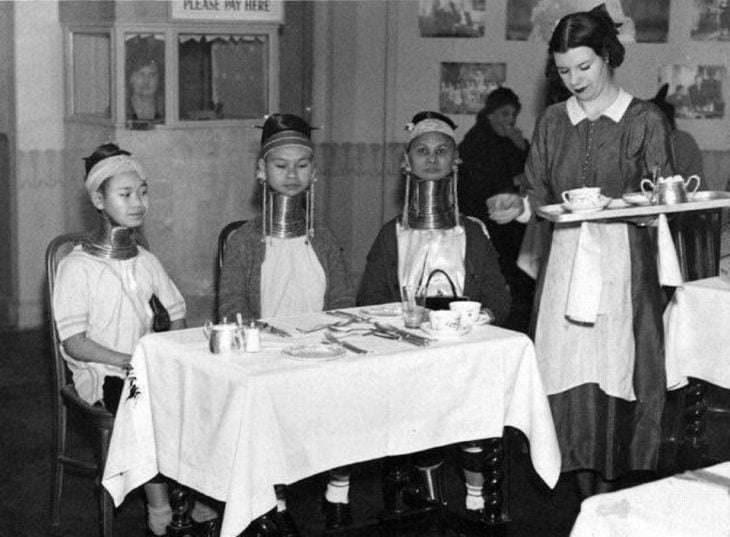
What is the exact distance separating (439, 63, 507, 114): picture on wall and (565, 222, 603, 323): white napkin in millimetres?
4176

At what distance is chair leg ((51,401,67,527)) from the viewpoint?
406 centimetres

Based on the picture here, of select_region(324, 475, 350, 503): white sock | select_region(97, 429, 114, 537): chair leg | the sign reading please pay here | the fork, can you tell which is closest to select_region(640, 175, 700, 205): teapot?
the fork

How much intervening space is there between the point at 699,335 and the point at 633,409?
1.19ft

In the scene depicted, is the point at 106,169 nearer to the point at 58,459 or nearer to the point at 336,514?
the point at 58,459

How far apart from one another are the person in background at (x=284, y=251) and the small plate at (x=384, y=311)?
0.30 metres

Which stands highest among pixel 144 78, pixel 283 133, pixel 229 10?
pixel 229 10

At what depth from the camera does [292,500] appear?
444 cm

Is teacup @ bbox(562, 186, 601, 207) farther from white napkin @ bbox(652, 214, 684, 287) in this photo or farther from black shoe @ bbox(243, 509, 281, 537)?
black shoe @ bbox(243, 509, 281, 537)

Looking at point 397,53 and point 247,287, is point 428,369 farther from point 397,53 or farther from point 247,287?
point 397,53

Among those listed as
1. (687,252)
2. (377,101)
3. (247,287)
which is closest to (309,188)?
(247,287)

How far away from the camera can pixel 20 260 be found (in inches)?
282

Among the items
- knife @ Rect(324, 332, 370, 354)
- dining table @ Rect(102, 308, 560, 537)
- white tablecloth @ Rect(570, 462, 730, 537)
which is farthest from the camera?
knife @ Rect(324, 332, 370, 354)

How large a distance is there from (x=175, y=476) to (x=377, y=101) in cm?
501

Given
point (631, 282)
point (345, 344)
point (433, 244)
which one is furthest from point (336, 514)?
point (631, 282)
